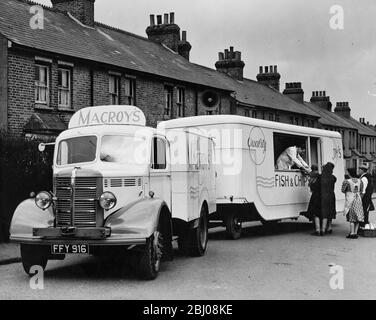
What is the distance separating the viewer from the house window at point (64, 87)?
66.5 ft

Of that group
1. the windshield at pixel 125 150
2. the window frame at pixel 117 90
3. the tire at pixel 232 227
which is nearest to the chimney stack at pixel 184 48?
the window frame at pixel 117 90

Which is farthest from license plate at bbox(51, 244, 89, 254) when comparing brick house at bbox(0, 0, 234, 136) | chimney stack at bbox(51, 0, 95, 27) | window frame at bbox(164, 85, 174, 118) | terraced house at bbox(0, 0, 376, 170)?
chimney stack at bbox(51, 0, 95, 27)

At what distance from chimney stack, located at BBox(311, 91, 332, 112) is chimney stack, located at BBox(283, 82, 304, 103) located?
8.86 metres

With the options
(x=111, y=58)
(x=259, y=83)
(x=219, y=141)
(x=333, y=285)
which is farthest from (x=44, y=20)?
(x=259, y=83)

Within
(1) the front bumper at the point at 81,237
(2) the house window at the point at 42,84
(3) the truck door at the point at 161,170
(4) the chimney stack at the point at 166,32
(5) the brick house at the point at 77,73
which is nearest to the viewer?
(1) the front bumper at the point at 81,237

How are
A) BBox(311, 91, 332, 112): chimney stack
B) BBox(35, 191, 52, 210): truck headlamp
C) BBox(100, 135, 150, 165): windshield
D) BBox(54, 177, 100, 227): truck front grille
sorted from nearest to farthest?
BBox(54, 177, 100, 227): truck front grille < BBox(35, 191, 52, 210): truck headlamp < BBox(100, 135, 150, 165): windshield < BBox(311, 91, 332, 112): chimney stack

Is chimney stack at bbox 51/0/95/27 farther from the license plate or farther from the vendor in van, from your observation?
the license plate

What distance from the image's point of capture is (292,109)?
43.3m

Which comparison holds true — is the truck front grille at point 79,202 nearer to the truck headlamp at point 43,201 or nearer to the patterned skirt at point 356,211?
the truck headlamp at point 43,201

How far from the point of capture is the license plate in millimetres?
8016

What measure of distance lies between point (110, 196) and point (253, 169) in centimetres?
609

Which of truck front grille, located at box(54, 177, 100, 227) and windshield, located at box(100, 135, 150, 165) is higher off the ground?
windshield, located at box(100, 135, 150, 165)

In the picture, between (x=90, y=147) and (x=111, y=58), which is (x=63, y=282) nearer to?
(x=90, y=147)

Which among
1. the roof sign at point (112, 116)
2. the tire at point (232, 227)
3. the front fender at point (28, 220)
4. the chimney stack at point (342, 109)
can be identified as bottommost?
the tire at point (232, 227)
